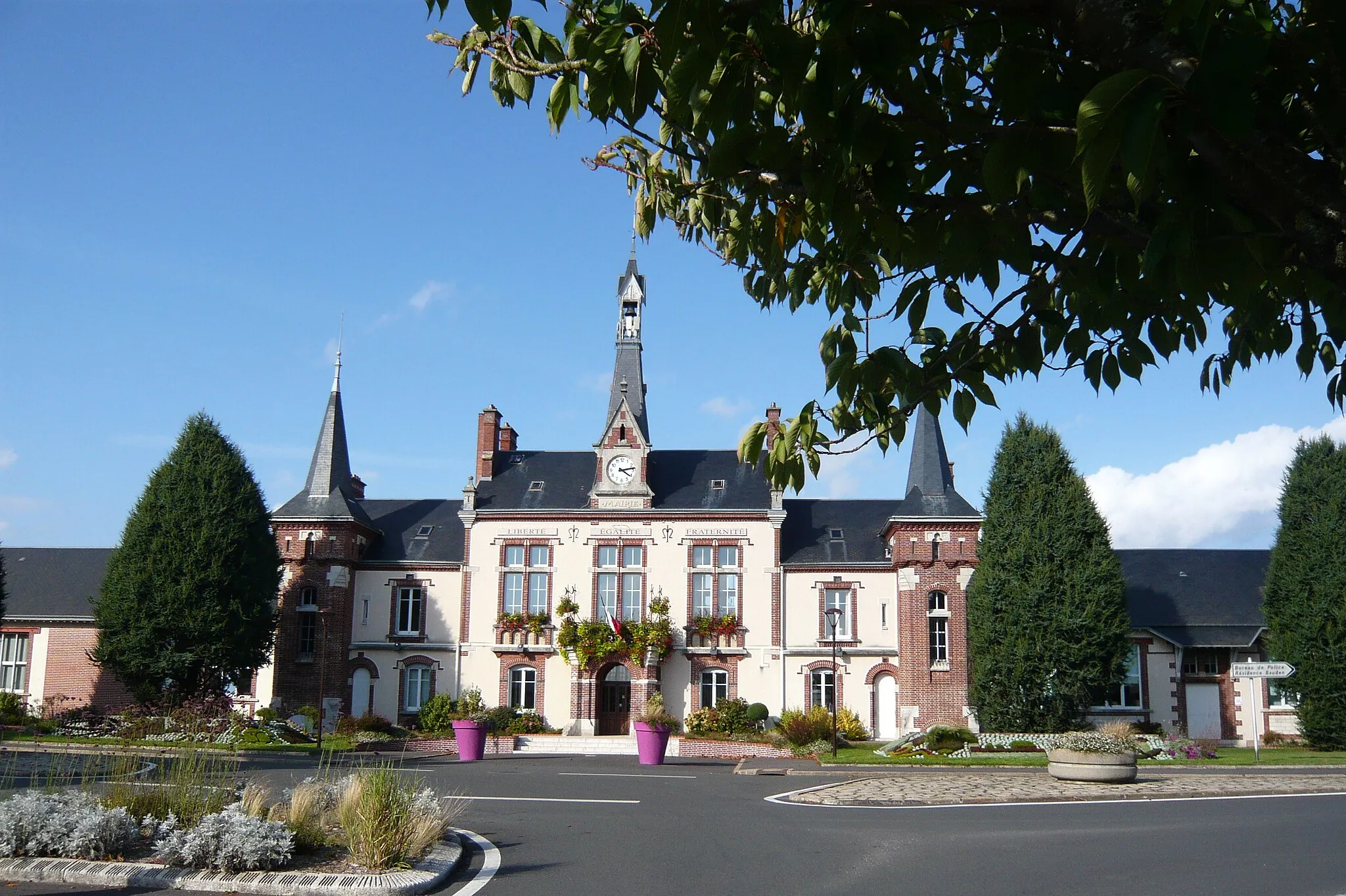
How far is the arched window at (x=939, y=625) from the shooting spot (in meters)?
33.4

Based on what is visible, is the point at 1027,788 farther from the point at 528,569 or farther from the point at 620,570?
the point at 528,569

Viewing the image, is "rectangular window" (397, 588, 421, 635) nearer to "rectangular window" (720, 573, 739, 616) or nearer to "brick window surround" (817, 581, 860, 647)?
"rectangular window" (720, 573, 739, 616)

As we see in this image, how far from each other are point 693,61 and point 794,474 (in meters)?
2.48

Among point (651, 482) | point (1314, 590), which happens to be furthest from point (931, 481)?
point (1314, 590)

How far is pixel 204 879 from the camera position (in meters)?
8.13

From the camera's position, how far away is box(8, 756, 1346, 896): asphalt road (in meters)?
9.09

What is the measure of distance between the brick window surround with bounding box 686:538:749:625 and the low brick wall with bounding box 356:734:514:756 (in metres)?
7.15

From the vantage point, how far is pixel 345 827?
364 inches

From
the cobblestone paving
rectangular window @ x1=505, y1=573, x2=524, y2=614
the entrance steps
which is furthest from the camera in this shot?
rectangular window @ x1=505, y1=573, x2=524, y2=614

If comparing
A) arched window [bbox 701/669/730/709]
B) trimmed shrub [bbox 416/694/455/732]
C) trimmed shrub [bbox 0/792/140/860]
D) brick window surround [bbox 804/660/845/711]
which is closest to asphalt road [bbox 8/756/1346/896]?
trimmed shrub [bbox 0/792/140/860]

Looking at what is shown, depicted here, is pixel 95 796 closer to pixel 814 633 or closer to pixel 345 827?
pixel 345 827

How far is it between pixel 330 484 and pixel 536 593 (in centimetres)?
817

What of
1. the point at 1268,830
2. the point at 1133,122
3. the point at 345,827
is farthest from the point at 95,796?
the point at 1268,830

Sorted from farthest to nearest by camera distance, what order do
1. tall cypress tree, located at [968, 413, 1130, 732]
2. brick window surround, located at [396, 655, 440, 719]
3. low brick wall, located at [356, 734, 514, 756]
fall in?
brick window surround, located at [396, 655, 440, 719], low brick wall, located at [356, 734, 514, 756], tall cypress tree, located at [968, 413, 1130, 732]
